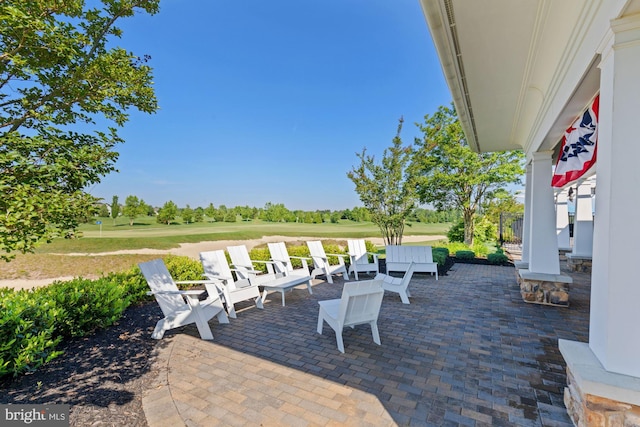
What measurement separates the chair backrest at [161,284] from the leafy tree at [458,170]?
10796 millimetres

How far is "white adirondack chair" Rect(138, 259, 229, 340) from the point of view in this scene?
11.8 ft

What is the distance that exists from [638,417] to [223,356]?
3.29 metres

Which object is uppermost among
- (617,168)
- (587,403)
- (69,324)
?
(617,168)

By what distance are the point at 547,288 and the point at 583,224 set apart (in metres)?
6.33

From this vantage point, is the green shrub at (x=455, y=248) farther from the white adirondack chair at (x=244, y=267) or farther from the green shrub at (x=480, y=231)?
the white adirondack chair at (x=244, y=267)

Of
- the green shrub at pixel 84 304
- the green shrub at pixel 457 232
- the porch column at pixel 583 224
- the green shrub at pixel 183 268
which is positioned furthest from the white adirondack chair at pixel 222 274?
the green shrub at pixel 457 232

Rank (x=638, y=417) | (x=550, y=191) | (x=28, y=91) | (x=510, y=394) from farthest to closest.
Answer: (x=550, y=191)
(x=28, y=91)
(x=510, y=394)
(x=638, y=417)

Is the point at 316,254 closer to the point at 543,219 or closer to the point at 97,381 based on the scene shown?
the point at 543,219

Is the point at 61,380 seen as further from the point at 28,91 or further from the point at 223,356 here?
the point at 28,91

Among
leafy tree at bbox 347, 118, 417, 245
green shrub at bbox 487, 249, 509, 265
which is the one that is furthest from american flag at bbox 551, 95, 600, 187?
green shrub at bbox 487, 249, 509, 265

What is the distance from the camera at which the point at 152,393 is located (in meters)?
2.45

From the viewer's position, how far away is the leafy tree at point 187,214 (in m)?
21.6

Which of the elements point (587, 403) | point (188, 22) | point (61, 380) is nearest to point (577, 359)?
point (587, 403)

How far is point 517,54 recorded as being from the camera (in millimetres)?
3061
